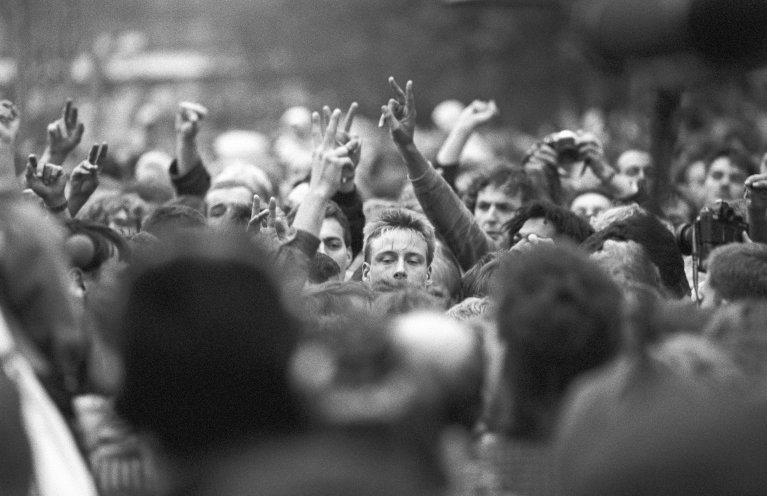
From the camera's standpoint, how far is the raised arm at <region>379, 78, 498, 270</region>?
864cm

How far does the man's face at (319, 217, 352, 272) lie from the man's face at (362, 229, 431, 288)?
435 mm

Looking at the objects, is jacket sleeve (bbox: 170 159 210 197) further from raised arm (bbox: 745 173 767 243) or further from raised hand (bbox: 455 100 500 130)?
raised arm (bbox: 745 173 767 243)

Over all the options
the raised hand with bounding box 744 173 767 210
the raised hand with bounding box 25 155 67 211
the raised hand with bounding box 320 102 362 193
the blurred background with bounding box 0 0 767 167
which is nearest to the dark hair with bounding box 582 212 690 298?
the raised hand with bounding box 744 173 767 210

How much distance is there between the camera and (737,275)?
6098 mm

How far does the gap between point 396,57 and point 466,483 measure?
23583 millimetres

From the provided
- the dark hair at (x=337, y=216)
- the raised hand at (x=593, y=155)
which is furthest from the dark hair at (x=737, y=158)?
the dark hair at (x=337, y=216)

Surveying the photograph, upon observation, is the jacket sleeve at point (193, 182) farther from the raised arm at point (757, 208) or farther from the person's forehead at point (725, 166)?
the raised arm at point (757, 208)

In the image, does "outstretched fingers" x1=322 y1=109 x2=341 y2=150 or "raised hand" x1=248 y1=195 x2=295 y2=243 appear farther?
"outstretched fingers" x1=322 y1=109 x2=341 y2=150

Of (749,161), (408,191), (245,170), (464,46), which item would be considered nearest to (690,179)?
(749,161)

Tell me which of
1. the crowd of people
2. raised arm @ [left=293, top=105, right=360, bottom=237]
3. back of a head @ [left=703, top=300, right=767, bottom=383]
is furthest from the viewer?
raised arm @ [left=293, top=105, right=360, bottom=237]

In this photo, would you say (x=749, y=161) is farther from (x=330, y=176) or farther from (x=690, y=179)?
(x=330, y=176)

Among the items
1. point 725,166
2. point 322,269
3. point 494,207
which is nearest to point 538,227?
point 494,207

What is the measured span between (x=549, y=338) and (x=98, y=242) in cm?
260

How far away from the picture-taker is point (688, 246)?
29.0ft
